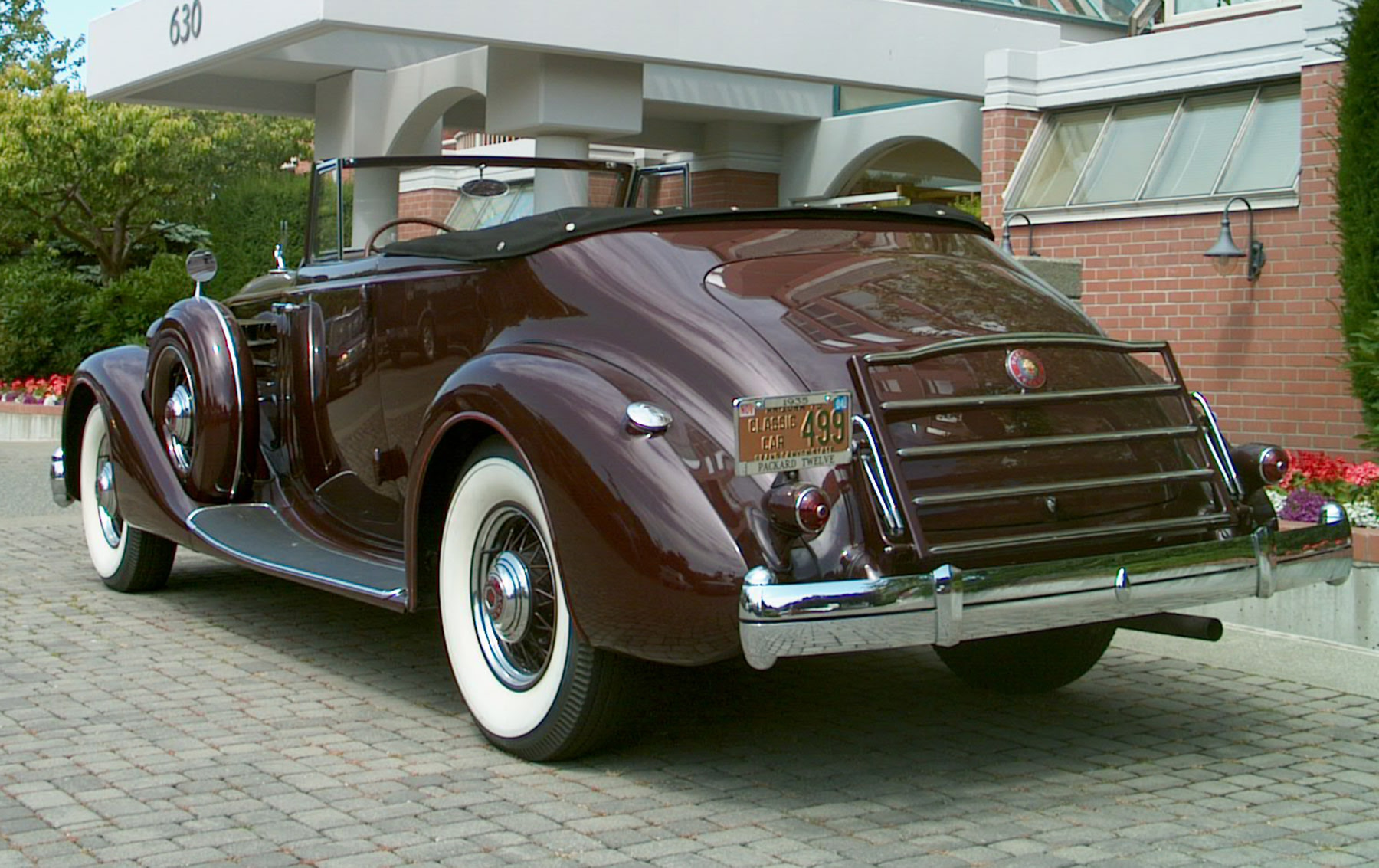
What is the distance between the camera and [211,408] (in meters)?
6.10

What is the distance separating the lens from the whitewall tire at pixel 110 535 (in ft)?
22.7

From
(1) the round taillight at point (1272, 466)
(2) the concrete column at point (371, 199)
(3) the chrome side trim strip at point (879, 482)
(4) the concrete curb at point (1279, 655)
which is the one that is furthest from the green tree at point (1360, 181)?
(3) the chrome side trim strip at point (879, 482)

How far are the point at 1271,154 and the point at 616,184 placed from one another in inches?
229

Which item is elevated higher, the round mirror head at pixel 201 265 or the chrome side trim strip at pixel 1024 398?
A: the round mirror head at pixel 201 265

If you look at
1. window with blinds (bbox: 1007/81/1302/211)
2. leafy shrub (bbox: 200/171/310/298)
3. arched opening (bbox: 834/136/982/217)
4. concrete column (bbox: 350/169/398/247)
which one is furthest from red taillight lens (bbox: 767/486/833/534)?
leafy shrub (bbox: 200/171/310/298)

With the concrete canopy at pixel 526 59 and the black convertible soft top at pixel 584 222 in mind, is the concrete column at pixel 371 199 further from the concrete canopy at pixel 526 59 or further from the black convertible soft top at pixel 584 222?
the concrete canopy at pixel 526 59

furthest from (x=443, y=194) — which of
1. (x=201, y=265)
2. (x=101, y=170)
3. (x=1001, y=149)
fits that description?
(x=101, y=170)

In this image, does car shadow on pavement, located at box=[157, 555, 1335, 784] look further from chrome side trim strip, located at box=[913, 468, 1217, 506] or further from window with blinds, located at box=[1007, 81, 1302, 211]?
window with blinds, located at box=[1007, 81, 1302, 211]

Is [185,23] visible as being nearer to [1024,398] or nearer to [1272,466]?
[1024,398]

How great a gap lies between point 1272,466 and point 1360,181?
432 cm

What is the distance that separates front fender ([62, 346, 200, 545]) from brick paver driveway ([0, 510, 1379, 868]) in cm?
46

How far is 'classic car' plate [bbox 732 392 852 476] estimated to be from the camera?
151 inches

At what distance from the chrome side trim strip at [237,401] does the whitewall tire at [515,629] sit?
5.54ft

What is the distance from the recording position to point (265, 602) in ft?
22.7
